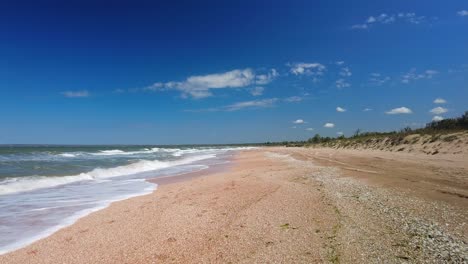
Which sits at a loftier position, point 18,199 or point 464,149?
point 464,149

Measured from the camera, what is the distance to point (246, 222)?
639cm

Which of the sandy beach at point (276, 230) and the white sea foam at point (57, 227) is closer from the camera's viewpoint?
the sandy beach at point (276, 230)

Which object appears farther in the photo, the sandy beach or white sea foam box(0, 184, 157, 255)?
white sea foam box(0, 184, 157, 255)

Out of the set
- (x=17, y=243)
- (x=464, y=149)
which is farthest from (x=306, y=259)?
(x=464, y=149)

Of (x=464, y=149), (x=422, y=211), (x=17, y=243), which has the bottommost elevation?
(x=17, y=243)

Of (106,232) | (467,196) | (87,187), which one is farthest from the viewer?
(87,187)

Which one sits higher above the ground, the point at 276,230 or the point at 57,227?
the point at 276,230

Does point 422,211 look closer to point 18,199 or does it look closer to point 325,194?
point 325,194

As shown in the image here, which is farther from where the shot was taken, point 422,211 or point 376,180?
point 376,180

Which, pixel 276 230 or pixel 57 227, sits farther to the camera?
pixel 57 227

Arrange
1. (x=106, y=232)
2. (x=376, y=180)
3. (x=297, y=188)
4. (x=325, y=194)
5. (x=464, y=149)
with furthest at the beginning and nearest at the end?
(x=464, y=149), (x=376, y=180), (x=297, y=188), (x=325, y=194), (x=106, y=232)

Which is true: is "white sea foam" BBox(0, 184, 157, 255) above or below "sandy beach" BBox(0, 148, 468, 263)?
below

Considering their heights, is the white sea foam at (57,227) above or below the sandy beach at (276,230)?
below

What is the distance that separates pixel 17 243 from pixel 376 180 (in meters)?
11.5
